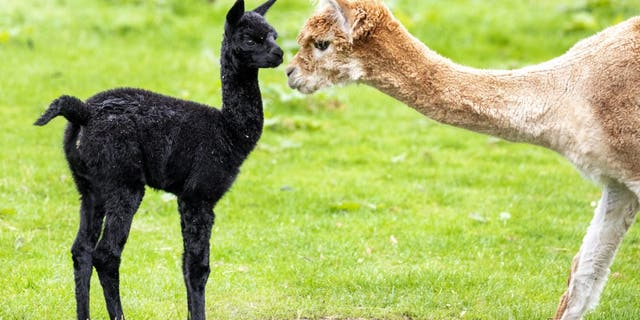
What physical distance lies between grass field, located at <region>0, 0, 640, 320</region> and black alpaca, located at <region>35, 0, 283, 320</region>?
2.30ft

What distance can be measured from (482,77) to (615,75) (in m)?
0.68

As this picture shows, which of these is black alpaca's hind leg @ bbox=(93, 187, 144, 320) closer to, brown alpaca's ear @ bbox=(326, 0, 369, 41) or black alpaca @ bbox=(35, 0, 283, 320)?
black alpaca @ bbox=(35, 0, 283, 320)

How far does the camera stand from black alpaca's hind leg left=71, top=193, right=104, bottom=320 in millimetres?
4836

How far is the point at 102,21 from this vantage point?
12852mm

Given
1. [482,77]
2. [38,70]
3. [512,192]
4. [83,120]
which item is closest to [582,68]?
[482,77]

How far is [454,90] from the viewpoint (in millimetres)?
4754

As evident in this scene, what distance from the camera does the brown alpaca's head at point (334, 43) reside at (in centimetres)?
461

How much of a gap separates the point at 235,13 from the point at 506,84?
1479mm

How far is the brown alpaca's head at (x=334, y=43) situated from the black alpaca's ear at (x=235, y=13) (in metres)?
0.34

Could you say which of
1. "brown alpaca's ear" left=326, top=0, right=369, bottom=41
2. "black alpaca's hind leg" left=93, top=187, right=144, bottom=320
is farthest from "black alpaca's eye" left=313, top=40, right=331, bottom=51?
"black alpaca's hind leg" left=93, top=187, right=144, bottom=320

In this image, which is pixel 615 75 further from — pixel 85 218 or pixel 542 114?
pixel 85 218

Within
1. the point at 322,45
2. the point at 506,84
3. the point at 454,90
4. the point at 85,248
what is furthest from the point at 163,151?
the point at 506,84

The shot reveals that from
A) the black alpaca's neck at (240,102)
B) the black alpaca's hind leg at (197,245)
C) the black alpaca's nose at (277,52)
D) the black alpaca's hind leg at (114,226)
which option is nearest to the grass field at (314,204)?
the black alpaca's hind leg at (197,245)

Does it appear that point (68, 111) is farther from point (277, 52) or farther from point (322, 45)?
point (322, 45)
